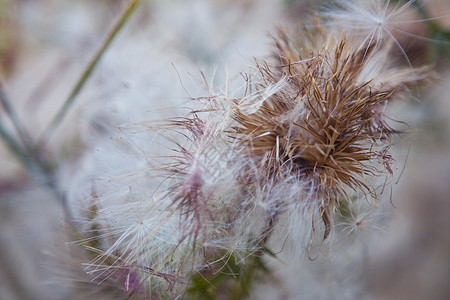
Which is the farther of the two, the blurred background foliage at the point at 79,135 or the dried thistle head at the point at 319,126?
the blurred background foliage at the point at 79,135

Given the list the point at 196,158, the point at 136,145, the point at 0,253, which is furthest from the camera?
the point at 0,253

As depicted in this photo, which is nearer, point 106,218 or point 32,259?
point 106,218

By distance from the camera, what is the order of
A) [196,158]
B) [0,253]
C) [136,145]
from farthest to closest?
[0,253]
[136,145]
[196,158]

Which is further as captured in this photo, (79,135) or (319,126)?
(79,135)

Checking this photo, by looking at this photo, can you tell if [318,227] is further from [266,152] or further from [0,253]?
[0,253]

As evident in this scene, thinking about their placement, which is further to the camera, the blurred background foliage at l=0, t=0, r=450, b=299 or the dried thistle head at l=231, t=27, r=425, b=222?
the blurred background foliage at l=0, t=0, r=450, b=299

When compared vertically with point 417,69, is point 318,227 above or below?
below

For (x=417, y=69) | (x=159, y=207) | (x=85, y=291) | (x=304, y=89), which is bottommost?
(x=85, y=291)

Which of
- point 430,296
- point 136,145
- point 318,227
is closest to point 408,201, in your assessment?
point 430,296

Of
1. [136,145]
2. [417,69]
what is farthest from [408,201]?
[136,145]
